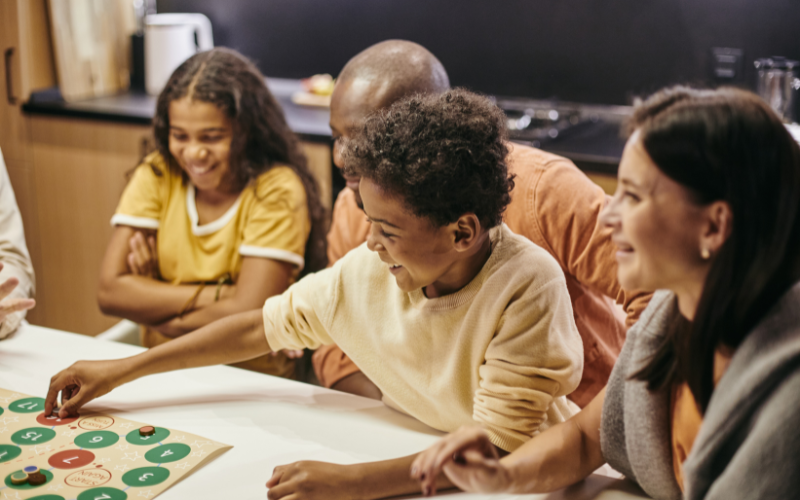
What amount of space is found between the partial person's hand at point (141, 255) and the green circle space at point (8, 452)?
30.7 inches

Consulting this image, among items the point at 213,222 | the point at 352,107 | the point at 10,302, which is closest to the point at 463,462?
the point at 352,107

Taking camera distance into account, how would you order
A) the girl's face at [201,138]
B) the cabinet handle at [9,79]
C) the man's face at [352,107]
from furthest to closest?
the cabinet handle at [9,79]
the girl's face at [201,138]
the man's face at [352,107]

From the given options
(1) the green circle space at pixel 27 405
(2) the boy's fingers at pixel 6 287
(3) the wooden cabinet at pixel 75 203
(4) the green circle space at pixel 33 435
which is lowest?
(3) the wooden cabinet at pixel 75 203

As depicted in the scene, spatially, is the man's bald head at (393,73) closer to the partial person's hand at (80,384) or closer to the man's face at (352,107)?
the man's face at (352,107)

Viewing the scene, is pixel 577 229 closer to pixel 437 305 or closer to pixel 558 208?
pixel 558 208

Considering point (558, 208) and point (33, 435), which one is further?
point (558, 208)

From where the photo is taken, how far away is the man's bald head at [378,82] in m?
1.39

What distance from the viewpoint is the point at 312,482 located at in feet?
3.03

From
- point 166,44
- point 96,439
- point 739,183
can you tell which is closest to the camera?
point 739,183

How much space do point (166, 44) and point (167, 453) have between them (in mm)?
2106

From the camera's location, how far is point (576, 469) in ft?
3.14

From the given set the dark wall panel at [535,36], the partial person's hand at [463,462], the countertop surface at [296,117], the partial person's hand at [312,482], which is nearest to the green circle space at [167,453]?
the partial person's hand at [312,482]

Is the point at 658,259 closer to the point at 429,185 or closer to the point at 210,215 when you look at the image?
the point at 429,185

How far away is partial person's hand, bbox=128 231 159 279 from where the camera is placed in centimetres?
176
